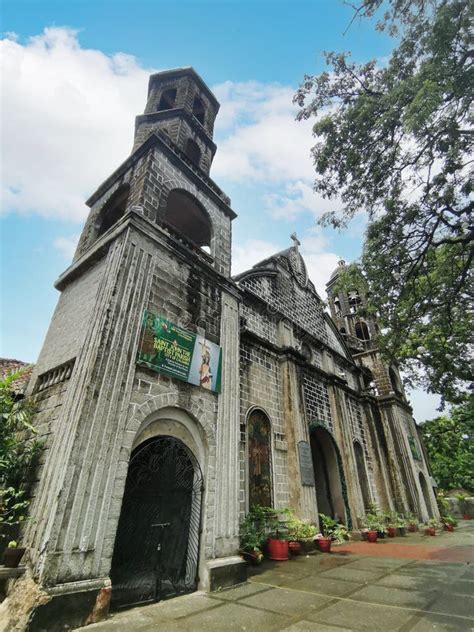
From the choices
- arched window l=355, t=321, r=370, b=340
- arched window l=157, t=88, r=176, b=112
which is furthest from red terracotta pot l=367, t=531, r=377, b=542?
arched window l=157, t=88, r=176, b=112

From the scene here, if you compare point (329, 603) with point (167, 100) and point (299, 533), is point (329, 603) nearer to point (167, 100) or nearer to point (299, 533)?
point (299, 533)

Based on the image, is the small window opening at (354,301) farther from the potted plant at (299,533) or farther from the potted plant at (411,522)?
the potted plant at (299,533)

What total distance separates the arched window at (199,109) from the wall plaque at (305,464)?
11.0 meters

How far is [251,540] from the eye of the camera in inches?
266

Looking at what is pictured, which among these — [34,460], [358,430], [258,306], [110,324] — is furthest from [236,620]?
[358,430]

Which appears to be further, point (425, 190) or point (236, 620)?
point (425, 190)

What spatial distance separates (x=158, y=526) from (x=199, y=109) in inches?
477

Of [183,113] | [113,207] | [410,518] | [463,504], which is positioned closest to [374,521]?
[410,518]

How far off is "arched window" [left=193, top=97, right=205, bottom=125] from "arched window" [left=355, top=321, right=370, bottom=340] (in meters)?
13.9

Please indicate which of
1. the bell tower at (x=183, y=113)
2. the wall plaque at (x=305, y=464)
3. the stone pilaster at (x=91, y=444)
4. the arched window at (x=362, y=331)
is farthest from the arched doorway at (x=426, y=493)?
the bell tower at (x=183, y=113)

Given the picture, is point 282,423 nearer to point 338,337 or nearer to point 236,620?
point 236,620

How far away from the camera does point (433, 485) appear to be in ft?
55.6

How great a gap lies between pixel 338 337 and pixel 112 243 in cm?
1213

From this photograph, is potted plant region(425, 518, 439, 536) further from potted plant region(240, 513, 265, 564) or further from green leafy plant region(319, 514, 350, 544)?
potted plant region(240, 513, 265, 564)
